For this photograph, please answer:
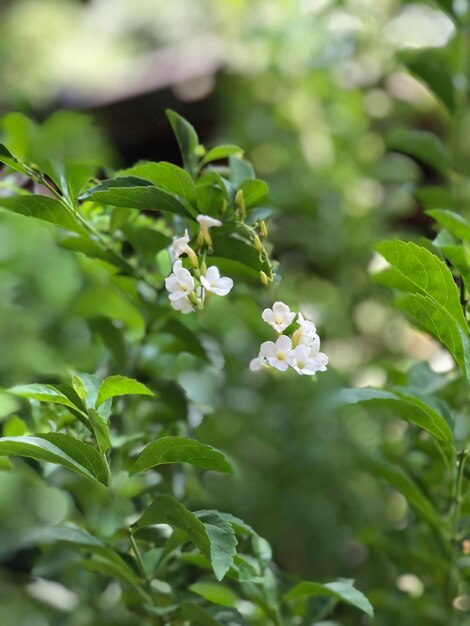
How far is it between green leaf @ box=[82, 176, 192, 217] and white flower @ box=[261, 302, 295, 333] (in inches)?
4.4

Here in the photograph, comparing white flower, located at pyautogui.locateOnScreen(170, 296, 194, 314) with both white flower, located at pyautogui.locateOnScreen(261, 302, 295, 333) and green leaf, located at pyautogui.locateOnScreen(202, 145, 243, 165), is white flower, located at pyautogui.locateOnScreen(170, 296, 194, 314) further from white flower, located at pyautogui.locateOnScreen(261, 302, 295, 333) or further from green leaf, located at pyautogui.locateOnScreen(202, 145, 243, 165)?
green leaf, located at pyautogui.locateOnScreen(202, 145, 243, 165)

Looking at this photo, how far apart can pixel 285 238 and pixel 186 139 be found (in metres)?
0.95

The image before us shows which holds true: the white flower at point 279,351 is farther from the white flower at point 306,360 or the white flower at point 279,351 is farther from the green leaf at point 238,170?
the green leaf at point 238,170

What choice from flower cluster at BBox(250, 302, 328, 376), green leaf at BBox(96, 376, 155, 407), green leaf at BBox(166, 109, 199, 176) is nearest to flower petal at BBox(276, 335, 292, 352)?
flower cluster at BBox(250, 302, 328, 376)

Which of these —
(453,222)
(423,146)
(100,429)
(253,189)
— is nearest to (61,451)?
(100,429)

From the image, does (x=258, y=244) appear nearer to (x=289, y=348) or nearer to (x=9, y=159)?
(x=289, y=348)

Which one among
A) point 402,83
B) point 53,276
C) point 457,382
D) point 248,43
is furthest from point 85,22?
point 457,382

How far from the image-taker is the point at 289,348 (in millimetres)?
617

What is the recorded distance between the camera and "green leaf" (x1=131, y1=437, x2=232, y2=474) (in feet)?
1.85

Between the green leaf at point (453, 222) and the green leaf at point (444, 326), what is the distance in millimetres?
103

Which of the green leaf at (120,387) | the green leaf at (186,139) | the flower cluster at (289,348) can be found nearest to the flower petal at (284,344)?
the flower cluster at (289,348)

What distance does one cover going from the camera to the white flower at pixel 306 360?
60 centimetres

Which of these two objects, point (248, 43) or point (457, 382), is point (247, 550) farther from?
point (248, 43)

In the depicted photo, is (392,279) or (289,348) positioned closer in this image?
(289,348)
